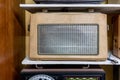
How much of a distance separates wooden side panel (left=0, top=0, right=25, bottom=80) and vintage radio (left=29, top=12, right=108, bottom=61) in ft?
0.39

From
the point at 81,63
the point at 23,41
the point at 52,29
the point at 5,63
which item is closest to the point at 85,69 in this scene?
Answer: the point at 81,63

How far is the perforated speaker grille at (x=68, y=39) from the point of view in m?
1.20

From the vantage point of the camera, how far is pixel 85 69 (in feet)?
3.98

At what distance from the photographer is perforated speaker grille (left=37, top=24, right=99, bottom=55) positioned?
120 centimetres

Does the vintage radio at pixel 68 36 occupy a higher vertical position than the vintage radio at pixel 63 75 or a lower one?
higher

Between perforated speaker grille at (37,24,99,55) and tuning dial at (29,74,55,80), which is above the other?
perforated speaker grille at (37,24,99,55)

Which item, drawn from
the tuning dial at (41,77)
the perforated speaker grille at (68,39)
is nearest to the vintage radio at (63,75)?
the tuning dial at (41,77)

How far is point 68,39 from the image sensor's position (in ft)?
3.96

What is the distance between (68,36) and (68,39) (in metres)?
0.02

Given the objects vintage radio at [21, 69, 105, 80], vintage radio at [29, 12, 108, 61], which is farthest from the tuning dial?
vintage radio at [29, 12, 108, 61]

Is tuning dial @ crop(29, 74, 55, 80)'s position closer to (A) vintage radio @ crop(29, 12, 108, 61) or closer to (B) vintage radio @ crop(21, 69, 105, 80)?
(B) vintage radio @ crop(21, 69, 105, 80)

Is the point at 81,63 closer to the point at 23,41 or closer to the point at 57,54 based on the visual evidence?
the point at 57,54

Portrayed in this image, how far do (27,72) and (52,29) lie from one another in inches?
10.7

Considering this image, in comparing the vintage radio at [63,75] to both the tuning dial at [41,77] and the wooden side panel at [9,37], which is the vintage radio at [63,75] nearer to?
the tuning dial at [41,77]
